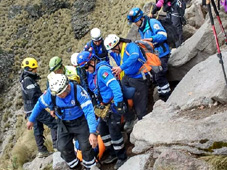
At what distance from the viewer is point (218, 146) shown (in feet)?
12.5

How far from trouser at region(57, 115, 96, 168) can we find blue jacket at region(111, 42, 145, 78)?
4.76 ft

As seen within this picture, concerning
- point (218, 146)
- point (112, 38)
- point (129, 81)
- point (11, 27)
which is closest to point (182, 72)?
point (129, 81)

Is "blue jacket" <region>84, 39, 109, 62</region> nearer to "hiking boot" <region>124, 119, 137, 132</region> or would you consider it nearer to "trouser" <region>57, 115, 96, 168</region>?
"hiking boot" <region>124, 119, 137, 132</region>

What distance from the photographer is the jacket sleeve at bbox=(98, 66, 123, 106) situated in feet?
17.1

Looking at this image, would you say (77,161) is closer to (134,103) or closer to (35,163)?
(134,103)

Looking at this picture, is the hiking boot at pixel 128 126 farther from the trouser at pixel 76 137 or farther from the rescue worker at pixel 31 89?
the rescue worker at pixel 31 89

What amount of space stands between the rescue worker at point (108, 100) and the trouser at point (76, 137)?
1.62 feet

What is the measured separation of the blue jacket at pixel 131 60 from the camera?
5840mm

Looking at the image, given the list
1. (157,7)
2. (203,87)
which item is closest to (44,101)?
(203,87)

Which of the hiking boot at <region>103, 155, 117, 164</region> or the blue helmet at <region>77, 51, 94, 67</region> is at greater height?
the blue helmet at <region>77, 51, 94, 67</region>

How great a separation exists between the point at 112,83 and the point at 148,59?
4.59ft

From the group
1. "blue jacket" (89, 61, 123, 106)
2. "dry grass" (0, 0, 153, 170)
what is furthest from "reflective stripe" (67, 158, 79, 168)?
"dry grass" (0, 0, 153, 170)

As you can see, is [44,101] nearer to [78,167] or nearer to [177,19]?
[78,167]

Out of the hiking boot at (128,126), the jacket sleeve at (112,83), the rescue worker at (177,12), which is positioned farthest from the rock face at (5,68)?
the jacket sleeve at (112,83)
